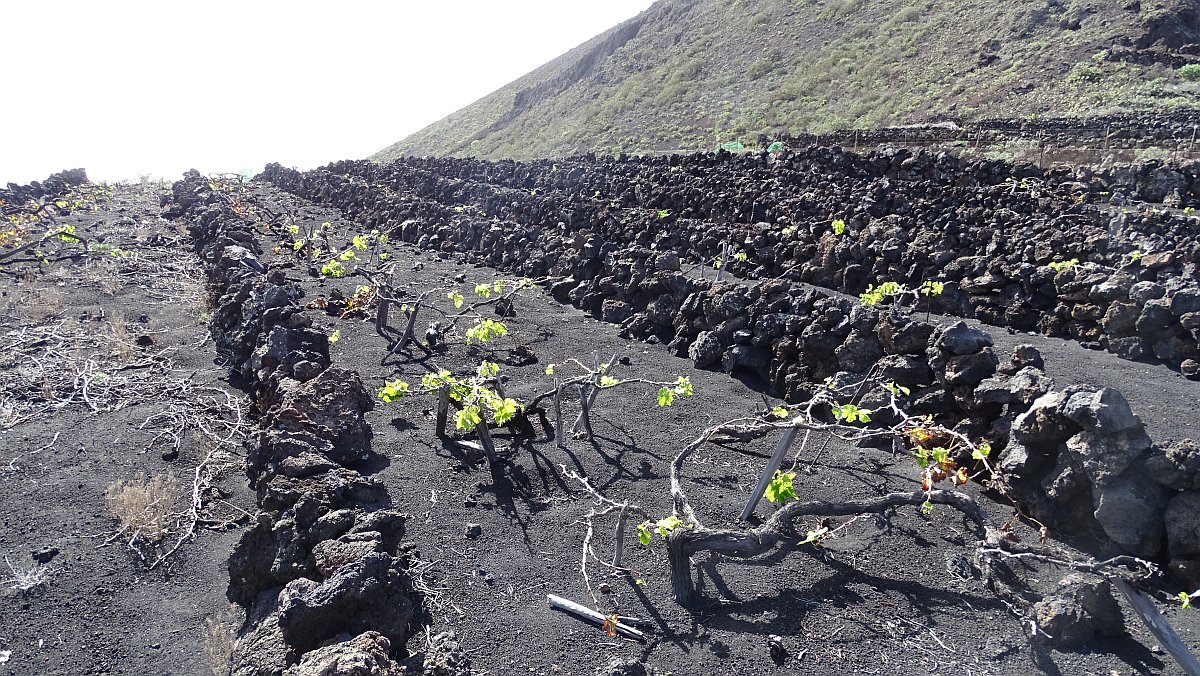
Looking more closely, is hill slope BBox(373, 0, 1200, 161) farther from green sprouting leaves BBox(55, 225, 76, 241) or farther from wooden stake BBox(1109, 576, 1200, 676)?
green sprouting leaves BBox(55, 225, 76, 241)

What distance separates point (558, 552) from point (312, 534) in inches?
72.2

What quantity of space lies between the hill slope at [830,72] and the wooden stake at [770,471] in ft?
90.0

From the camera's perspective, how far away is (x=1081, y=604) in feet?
14.1

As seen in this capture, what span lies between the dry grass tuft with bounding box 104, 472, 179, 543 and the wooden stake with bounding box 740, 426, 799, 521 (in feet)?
16.0

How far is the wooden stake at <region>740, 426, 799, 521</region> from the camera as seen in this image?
5.12m

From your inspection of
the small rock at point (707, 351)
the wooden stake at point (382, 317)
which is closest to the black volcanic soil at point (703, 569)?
the small rock at point (707, 351)

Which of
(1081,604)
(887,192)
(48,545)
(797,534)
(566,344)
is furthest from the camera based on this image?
(887,192)

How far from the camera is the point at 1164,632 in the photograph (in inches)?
150

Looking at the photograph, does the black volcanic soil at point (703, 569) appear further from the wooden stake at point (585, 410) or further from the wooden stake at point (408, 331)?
the wooden stake at point (408, 331)

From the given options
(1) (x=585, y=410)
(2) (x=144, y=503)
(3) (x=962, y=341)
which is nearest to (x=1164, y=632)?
(3) (x=962, y=341)

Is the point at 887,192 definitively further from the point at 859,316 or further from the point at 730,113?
the point at 730,113

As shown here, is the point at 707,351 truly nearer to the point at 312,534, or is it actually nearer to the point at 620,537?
the point at 620,537

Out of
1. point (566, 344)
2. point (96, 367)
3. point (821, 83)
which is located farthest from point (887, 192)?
point (821, 83)

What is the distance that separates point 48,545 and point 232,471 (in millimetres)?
1538
